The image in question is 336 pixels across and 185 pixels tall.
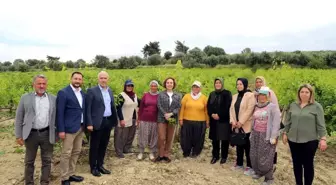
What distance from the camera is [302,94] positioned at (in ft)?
14.7

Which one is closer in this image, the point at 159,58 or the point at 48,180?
the point at 48,180

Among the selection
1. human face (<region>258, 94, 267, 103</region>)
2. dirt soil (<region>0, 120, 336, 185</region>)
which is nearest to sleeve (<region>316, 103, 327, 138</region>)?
human face (<region>258, 94, 267, 103</region>)

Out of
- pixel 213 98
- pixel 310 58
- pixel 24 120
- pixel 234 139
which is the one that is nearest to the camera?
pixel 24 120

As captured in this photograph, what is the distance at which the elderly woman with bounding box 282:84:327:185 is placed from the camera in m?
4.45

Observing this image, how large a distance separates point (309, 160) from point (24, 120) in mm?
4174

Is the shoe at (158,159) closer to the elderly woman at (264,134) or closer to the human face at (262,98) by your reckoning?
the elderly woman at (264,134)

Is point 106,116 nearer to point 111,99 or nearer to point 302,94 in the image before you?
point 111,99

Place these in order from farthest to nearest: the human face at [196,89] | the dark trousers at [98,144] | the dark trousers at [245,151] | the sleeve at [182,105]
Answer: the sleeve at [182,105] < the human face at [196,89] < the dark trousers at [245,151] < the dark trousers at [98,144]

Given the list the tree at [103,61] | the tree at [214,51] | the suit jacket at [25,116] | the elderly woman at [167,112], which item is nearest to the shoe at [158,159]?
the elderly woman at [167,112]

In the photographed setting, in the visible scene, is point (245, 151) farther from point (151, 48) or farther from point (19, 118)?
point (151, 48)

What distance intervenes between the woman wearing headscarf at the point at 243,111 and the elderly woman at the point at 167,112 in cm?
106

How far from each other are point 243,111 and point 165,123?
1505 mm

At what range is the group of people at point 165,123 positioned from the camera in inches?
172

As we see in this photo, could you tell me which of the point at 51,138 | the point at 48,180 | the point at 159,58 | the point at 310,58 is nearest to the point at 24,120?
the point at 51,138
